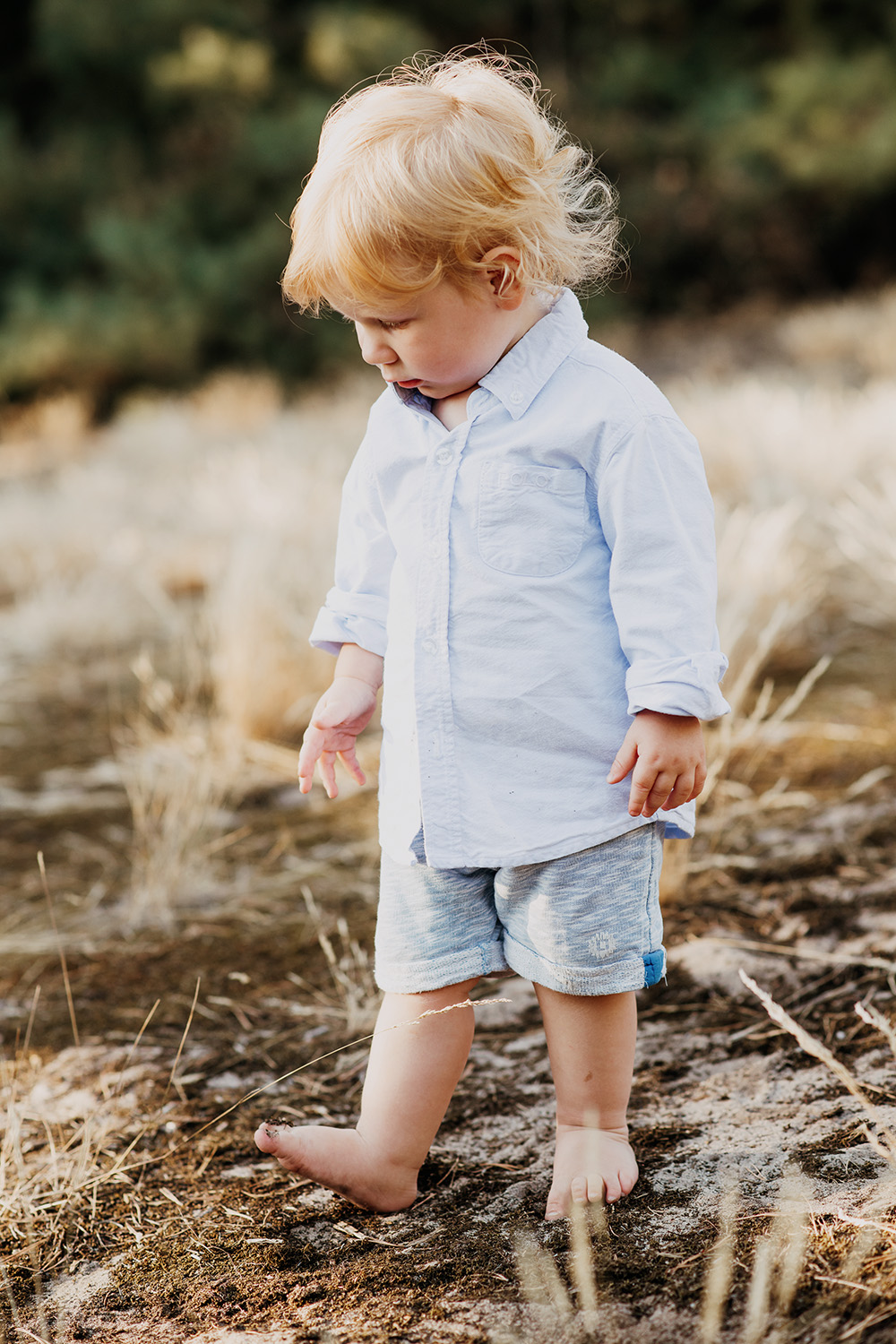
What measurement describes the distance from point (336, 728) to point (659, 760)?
451mm

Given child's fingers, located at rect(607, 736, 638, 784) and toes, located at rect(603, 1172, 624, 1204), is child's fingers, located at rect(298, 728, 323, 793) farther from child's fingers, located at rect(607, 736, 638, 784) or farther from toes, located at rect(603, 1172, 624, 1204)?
toes, located at rect(603, 1172, 624, 1204)

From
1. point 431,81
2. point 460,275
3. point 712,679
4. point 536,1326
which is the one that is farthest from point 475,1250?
point 431,81

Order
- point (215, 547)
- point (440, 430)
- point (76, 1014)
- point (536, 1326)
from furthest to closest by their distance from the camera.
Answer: point (215, 547) → point (76, 1014) → point (440, 430) → point (536, 1326)

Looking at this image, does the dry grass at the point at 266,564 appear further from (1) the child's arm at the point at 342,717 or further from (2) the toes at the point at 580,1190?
(2) the toes at the point at 580,1190

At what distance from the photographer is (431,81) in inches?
54.8

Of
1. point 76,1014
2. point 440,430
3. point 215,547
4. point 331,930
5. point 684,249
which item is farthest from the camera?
point 684,249

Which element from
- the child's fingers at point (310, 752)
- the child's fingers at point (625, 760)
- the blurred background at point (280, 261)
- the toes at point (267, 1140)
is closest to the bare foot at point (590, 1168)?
the toes at point (267, 1140)

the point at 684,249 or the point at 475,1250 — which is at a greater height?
the point at 684,249

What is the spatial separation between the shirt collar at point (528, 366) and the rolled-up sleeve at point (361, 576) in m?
0.25

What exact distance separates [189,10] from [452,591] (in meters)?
10.4

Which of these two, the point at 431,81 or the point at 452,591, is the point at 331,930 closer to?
the point at 452,591

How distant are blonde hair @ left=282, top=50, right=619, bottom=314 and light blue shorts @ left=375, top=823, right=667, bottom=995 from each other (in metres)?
0.63

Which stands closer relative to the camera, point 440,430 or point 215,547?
point 440,430

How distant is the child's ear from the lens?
4.13ft
